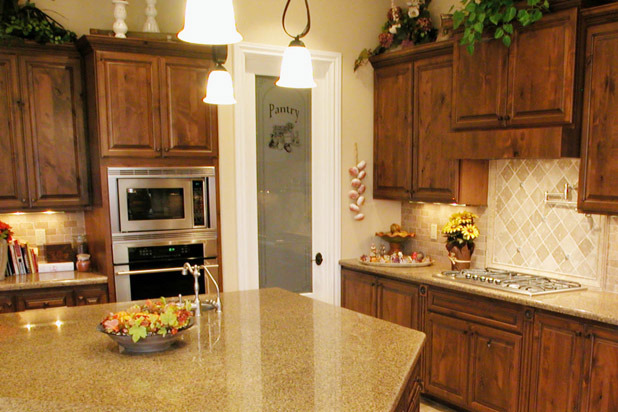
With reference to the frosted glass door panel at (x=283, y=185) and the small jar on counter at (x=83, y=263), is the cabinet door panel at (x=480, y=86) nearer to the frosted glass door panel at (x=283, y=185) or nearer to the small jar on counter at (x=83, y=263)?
the frosted glass door panel at (x=283, y=185)

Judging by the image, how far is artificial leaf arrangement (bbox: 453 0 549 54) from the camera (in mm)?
2867

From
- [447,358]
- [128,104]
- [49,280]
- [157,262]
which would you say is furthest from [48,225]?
[447,358]

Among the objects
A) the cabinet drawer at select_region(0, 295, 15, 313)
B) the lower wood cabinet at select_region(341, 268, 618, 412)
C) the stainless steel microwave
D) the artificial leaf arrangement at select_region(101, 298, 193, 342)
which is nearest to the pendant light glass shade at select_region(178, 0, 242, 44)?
the artificial leaf arrangement at select_region(101, 298, 193, 342)

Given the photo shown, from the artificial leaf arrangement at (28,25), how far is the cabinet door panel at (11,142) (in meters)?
0.17

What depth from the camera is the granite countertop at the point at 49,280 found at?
315 centimetres

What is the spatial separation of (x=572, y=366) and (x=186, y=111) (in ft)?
9.46

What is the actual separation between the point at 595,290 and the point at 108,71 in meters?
3.41

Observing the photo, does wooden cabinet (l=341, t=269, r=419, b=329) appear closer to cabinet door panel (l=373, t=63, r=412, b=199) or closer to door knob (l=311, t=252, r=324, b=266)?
door knob (l=311, t=252, r=324, b=266)

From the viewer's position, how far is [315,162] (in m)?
4.30

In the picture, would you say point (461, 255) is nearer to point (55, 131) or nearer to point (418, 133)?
point (418, 133)

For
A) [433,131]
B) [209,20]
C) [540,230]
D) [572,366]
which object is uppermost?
[209,20]

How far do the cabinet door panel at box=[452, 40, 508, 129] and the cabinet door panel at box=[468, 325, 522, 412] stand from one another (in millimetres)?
1361

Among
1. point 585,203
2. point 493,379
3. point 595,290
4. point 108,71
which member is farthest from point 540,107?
point 108,71

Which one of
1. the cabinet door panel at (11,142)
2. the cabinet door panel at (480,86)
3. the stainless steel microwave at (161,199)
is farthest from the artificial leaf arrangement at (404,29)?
the cabinet door panel at (11,142)
